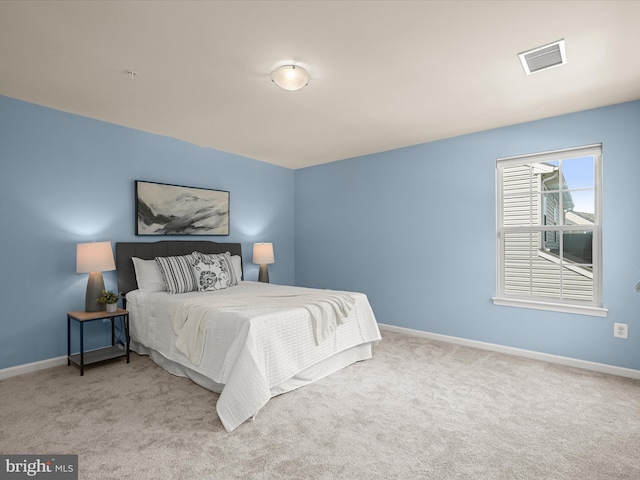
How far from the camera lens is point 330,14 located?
190 centimetres

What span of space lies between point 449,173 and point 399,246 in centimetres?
110

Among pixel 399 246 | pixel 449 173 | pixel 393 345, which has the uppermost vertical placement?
pixel 449 173

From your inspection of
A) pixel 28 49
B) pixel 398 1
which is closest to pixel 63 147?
pixel 28 49

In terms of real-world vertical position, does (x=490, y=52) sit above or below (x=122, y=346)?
above

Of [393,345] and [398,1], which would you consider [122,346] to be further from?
[398,1]

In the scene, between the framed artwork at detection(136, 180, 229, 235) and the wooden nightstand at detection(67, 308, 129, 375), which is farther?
the framed artwork at detection(136, 180, 229, 235)

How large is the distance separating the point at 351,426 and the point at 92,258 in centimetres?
270

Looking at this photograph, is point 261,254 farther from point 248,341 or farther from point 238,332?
point 248,341

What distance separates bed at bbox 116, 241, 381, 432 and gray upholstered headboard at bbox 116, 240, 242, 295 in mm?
10

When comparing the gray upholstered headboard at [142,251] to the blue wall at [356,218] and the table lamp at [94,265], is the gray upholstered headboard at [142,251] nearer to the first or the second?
the blue wall at [356,218]

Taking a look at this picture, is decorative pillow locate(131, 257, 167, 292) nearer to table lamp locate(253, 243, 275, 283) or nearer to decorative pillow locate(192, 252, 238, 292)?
decorative pillow locate(192, 252, 238, 292)

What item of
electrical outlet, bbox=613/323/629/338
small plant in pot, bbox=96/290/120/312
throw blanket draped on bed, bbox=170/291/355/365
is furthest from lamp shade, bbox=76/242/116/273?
electrical outlet, bbox=613/323/629/338

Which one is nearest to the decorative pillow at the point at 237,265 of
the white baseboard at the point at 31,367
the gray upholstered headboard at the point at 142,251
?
the gray upholstered headboard at the point at 142,251

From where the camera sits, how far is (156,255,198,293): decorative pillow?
3.59 metres
